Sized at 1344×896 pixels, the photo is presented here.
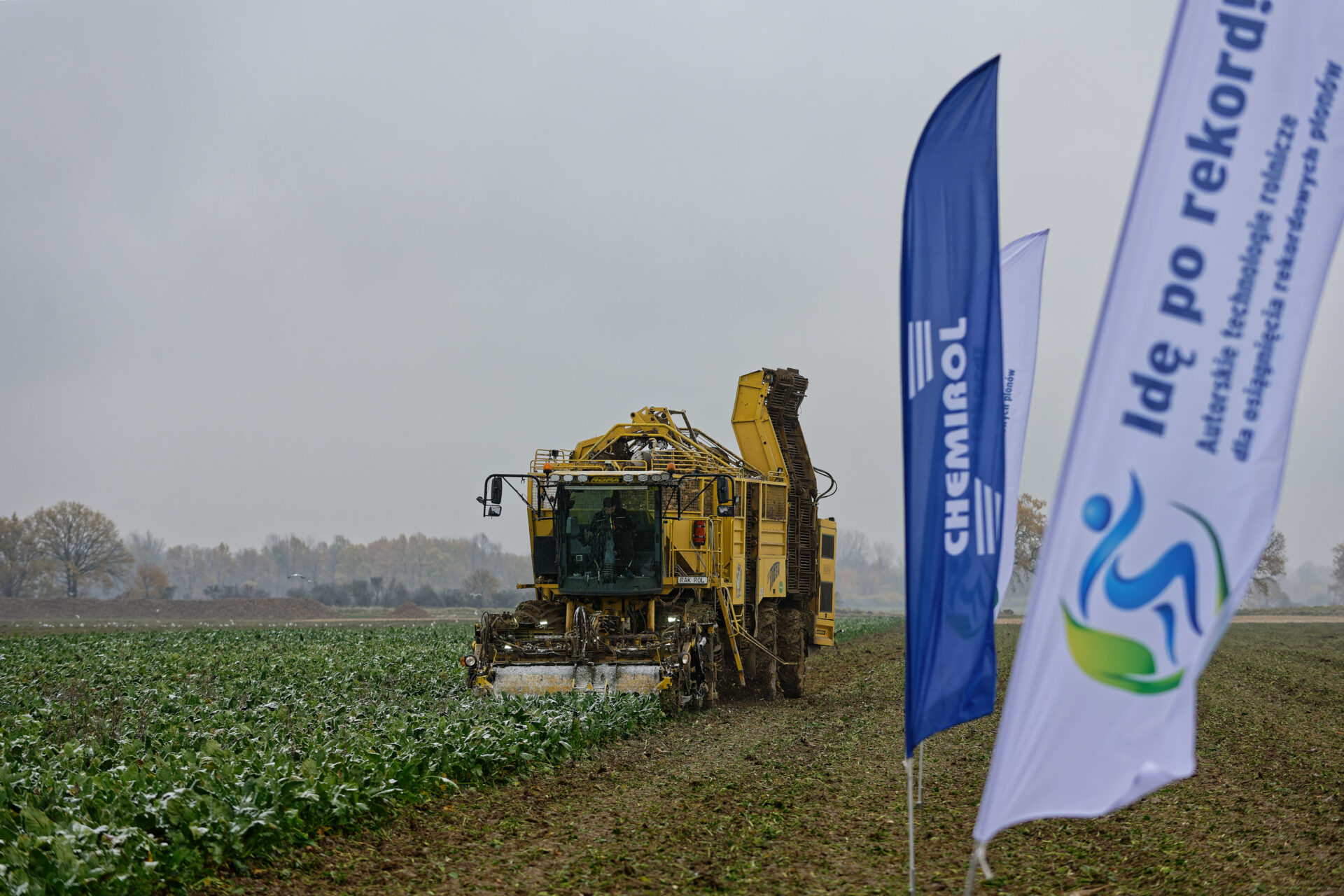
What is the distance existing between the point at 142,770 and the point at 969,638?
6215 millimetres

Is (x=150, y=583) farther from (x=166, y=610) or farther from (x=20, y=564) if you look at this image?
(x=166, y=610)

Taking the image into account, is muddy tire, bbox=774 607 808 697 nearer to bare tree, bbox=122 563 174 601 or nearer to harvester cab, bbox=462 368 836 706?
harvester cab, bbox=462 368 836 706

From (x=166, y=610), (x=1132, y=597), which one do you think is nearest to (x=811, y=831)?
(x=1132, y=597)

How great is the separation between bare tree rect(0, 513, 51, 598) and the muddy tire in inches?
3493

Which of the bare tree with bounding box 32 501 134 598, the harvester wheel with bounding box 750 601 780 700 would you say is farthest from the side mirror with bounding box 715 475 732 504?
the bare tree with bounding box 32 501 134 598

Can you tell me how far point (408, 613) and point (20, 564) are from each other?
→ 4297 cm

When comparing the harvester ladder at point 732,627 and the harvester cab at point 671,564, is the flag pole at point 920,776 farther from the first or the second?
the harvester ladder at point 732,627

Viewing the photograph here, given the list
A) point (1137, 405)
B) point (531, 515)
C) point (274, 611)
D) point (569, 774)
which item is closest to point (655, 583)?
point (531, 515)

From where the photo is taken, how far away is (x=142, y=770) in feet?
26.5

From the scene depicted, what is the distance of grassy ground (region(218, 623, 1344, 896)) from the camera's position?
6.98 metres

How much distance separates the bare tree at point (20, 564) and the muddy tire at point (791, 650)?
291ft

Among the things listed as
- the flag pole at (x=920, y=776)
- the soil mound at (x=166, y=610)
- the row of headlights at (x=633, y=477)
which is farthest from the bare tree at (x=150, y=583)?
the flag pole at (x=920, y=776)

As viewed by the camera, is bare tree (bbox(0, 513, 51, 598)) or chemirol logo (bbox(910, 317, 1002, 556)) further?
bare tree (bbox(0, 513, 51, 598))

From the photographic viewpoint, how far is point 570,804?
9453 millimetres
